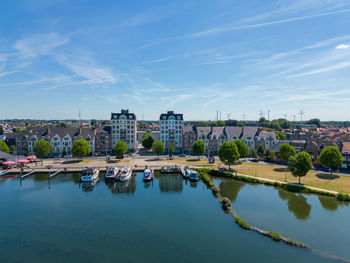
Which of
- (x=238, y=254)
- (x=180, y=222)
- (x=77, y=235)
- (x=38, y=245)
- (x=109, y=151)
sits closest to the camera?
(x=238, y=254)

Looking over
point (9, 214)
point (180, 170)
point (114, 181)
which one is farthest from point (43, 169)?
point (180, 170)

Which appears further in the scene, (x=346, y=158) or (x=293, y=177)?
(x=346, y=158)

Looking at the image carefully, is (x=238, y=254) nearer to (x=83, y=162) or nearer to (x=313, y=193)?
(x=313, y=193)

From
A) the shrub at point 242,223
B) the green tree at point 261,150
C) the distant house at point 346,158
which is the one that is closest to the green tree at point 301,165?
the distant house at point 346,158

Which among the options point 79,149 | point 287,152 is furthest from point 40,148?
point 287,152

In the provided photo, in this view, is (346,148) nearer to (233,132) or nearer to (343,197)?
(343,197)

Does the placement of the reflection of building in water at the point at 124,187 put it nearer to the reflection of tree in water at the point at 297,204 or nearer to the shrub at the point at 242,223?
the shrub at the point at 242,223
